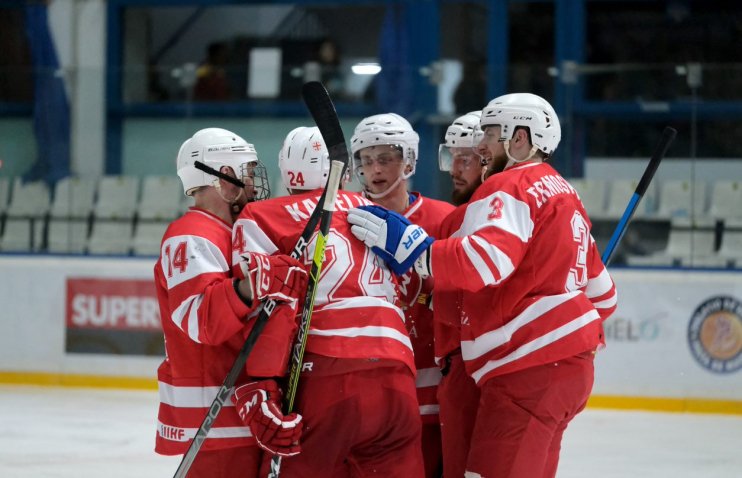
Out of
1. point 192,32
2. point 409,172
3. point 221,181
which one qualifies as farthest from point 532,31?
point 221,181

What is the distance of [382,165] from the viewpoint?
10.4 feet

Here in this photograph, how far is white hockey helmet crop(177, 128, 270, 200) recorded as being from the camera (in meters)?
2.73

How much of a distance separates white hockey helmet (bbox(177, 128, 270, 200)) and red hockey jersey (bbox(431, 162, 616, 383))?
0.52 m

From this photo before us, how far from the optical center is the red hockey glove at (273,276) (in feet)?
7.84

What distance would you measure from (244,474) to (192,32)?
788 centimetres

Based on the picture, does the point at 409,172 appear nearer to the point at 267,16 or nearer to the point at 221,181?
the point at 221,181

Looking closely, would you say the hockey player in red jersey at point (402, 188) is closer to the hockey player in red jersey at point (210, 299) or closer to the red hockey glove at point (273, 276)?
the hockey player in red jersey at point (210, 299)

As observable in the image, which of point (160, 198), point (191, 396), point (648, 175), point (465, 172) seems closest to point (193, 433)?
point (191, 396)

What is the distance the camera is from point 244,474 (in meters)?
2.63

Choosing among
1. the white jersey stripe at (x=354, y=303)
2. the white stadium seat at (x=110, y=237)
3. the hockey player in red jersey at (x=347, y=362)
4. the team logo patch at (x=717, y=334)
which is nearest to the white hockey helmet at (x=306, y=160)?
the hockey player in red jersey at (x=347, y=362)

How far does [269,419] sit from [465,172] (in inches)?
47.9

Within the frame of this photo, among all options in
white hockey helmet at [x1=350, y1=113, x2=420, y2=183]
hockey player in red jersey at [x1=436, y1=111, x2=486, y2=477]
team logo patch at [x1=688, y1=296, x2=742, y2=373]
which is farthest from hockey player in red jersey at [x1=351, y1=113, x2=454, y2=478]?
team logo patch at [x1=688, y1=296, x2=742, y2=373]

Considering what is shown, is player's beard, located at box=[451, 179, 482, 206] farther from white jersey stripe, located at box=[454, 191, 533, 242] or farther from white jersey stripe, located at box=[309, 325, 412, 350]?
white jersey stripe, located at box=[309, 325, 412, 350]

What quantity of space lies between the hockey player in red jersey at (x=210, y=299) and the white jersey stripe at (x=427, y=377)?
63 cm
